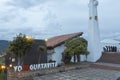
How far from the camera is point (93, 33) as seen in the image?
30.0m

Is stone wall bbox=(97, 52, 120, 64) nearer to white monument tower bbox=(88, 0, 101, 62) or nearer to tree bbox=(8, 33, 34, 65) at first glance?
white monument tower bbox=(88, 0, 101, 62)

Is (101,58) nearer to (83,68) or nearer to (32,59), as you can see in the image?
(83,68)

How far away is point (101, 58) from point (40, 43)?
9.67m

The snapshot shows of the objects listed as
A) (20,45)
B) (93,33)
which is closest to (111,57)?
(93,33)

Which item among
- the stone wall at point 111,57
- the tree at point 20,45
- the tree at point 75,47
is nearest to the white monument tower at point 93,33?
the stone wall at point 111,57

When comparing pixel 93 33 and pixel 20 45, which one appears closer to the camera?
pixel 20 45

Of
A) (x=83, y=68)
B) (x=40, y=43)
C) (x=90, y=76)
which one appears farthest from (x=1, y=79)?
(x=90, y=76)

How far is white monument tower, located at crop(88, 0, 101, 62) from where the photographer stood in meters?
29.9

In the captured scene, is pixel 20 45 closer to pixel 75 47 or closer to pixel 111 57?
pixel 75 47

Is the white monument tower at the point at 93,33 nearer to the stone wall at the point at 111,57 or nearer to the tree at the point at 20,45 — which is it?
the stone wall at the point at 111,57

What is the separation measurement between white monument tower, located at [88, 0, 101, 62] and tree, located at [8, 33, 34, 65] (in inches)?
390

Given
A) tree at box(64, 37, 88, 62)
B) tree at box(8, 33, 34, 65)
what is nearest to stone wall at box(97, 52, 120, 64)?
tree at box(64, 37, 88, 62)

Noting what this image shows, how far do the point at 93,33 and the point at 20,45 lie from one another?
11690mm

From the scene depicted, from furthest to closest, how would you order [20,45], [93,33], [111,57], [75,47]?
[93,33] → [111,57] → [75,47] → [20,45]
